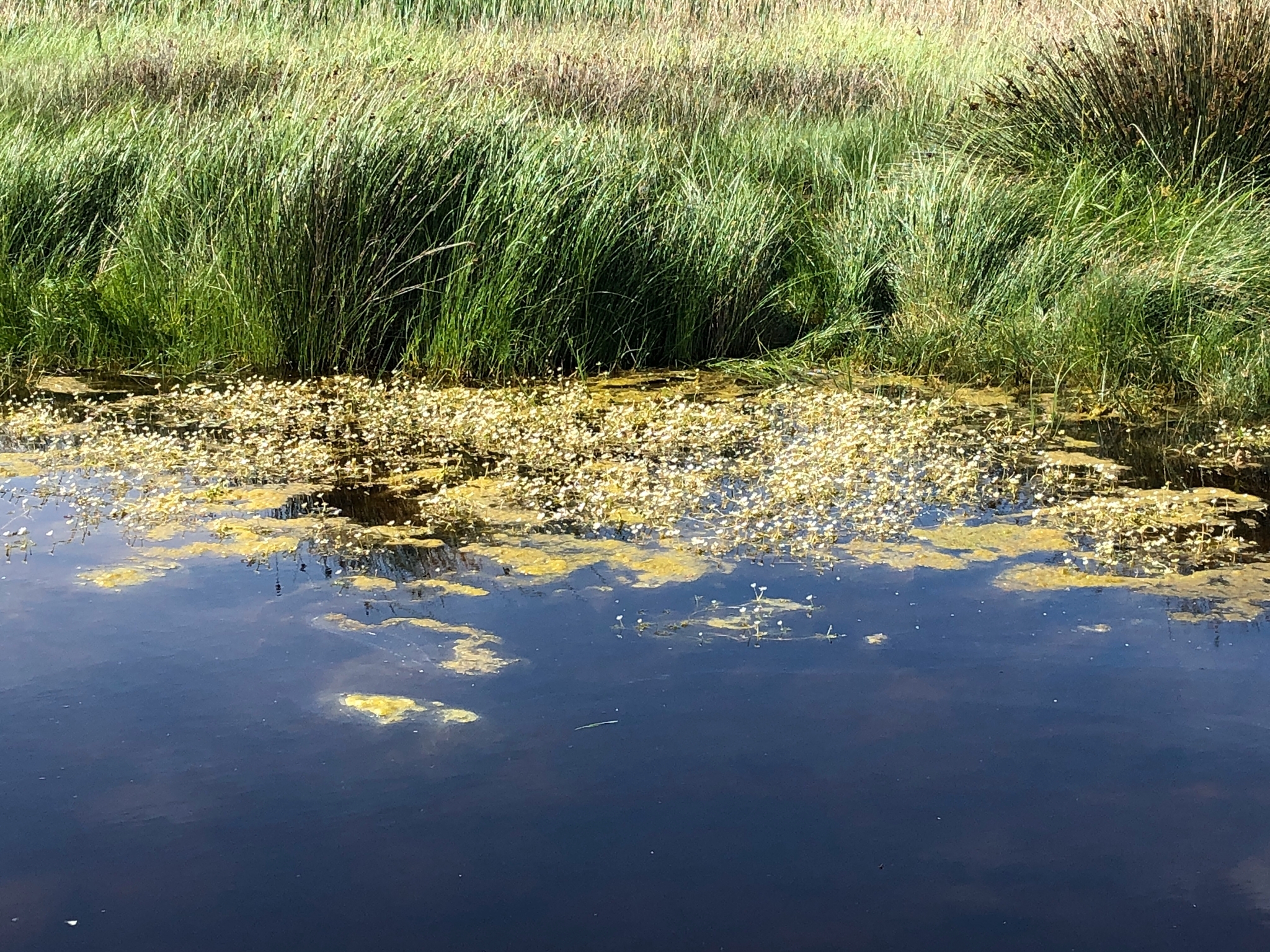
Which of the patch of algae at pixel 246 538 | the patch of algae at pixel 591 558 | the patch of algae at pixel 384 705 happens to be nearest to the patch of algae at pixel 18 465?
the patch of algae at pixel 246 538

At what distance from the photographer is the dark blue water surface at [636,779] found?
2.59m

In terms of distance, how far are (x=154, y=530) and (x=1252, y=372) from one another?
4516 millimetres

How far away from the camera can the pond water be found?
8.61 ft

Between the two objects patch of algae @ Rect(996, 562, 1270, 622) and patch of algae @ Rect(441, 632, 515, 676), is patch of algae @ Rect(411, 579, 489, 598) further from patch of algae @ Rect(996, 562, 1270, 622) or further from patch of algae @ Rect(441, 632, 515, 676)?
patch of algae @ Rect(996, 562, 1270, 622)

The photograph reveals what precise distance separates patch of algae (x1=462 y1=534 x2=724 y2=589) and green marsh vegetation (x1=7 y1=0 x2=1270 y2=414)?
2.41m

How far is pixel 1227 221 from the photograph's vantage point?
23.3ft

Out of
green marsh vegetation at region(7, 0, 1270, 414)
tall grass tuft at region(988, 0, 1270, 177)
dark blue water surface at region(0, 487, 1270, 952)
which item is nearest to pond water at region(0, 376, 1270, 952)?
dark blue water surface at region(0, 487, 1270, 952)

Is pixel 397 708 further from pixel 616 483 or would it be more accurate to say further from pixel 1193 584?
pixel 1193 584

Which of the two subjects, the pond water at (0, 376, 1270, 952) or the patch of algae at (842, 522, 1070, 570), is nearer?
the pond water at (0, 376, 1270, 952)

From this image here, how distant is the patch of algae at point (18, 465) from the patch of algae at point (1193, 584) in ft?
11.5

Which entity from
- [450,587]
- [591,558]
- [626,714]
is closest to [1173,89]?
[591,558]

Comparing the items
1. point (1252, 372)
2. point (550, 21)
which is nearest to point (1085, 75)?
point (1252, 372)

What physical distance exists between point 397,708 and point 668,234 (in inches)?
171

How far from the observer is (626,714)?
11.0 ft
